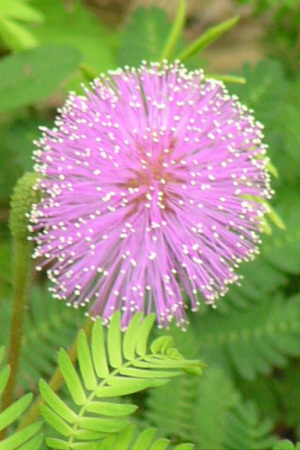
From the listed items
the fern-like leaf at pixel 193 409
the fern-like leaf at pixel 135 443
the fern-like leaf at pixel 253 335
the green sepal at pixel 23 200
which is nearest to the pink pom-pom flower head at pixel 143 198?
the green sepal at pixel 23 200

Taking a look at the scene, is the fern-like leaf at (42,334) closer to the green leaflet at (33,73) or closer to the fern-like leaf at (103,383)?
the green leaflet at (33,73)

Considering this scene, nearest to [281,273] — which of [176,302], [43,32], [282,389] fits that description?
[282,389]

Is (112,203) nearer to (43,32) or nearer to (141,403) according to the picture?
(141,403)

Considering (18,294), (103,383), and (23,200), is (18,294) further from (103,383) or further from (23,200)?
(103,383)

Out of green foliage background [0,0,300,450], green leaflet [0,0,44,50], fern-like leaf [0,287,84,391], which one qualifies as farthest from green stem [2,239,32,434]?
green leaflet [0,0,44,50]

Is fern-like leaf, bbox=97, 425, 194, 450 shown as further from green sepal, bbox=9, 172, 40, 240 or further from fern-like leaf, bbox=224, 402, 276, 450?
fern-like leaf, bbox=224, 402, 276, 450

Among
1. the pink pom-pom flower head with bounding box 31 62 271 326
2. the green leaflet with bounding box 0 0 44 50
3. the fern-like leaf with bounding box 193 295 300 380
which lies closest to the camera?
the pink pom-pom flower head with bounding box 31 62 271 326
